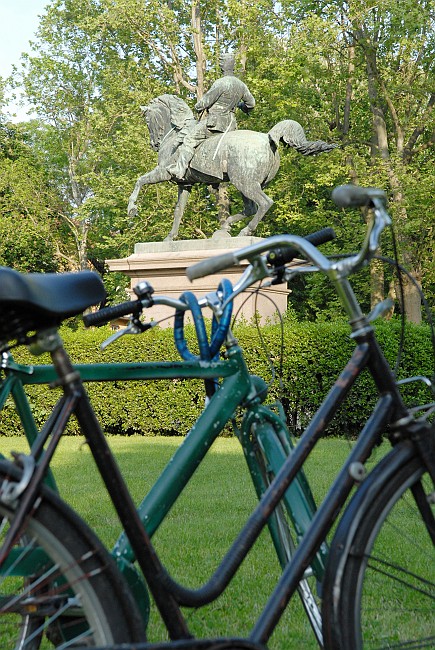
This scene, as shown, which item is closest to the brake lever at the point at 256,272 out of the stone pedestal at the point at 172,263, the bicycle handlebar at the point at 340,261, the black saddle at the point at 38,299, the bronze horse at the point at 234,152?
the bicycle handlebar at the point at 340,261

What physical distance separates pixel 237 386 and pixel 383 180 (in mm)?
20745

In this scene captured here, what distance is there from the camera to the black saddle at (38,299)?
1870 millimetres

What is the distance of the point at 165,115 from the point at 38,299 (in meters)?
13.5

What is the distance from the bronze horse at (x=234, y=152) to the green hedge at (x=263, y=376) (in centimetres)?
269

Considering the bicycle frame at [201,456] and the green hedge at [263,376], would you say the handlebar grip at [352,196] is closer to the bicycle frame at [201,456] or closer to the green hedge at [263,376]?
the bicycle frame at [201,456]

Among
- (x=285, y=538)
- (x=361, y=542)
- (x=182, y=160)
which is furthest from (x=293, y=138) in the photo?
(x=361, y=542)

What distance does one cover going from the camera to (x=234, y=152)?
14.3m

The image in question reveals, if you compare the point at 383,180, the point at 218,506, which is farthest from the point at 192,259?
the point at 383,180

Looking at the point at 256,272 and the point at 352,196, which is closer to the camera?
the point at 352,196

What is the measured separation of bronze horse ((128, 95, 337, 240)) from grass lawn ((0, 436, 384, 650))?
4730mm

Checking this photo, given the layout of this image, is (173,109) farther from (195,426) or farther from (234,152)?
(195,426)

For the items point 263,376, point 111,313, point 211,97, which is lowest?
point 263,376

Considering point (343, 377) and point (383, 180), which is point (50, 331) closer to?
point (343, 377)

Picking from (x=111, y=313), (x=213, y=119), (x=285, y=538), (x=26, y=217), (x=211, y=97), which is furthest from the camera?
(x=26, y=217)
